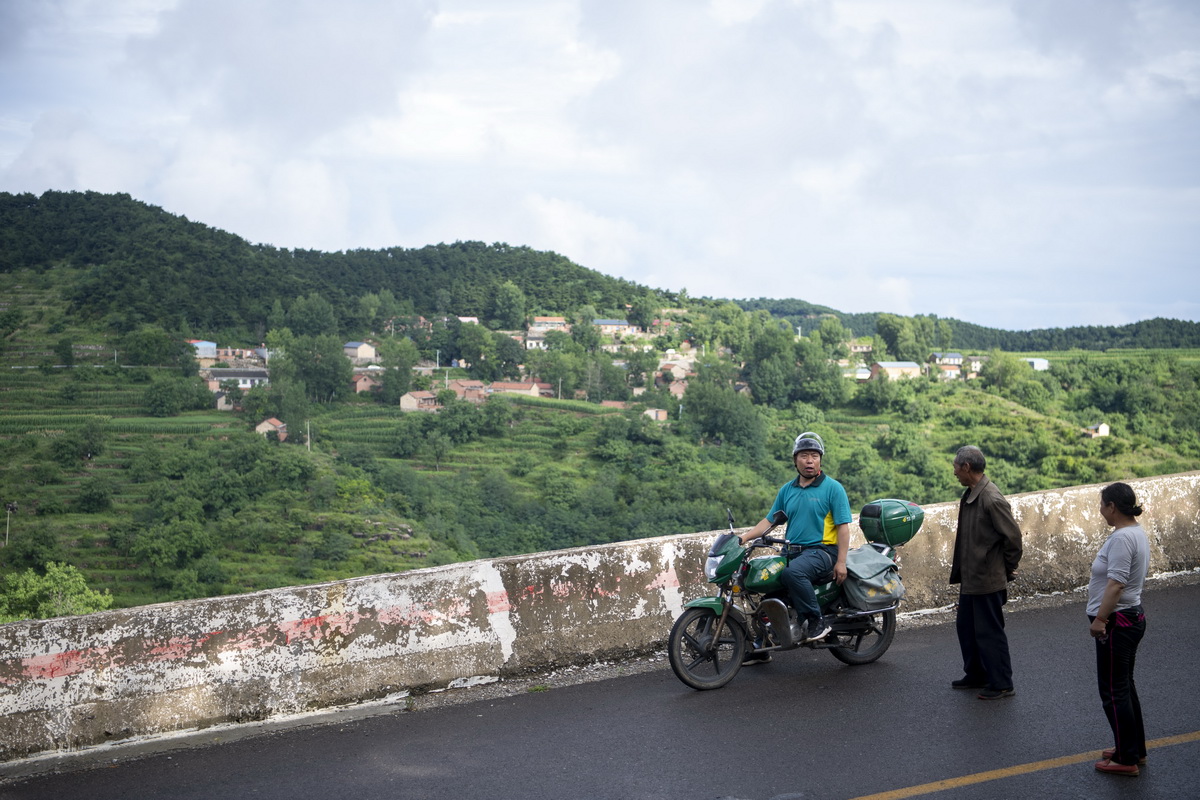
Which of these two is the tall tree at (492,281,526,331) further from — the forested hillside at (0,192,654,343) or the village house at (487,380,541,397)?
the village house at (487,380,541,397)

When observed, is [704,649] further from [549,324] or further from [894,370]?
[549,324]

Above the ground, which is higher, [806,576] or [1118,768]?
[806,576]

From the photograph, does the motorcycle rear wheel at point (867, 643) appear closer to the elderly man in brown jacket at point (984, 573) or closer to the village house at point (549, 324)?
the elderly man in brown jacket at point (984, 573)

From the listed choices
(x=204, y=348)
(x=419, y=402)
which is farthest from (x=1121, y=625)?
(x=204, y=348)

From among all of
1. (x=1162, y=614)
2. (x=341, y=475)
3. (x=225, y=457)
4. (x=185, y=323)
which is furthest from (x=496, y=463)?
(x=1162, y=614)

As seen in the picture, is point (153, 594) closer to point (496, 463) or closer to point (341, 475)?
point (341, 475)

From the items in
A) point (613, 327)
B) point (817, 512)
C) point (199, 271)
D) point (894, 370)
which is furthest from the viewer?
point (613, 327)

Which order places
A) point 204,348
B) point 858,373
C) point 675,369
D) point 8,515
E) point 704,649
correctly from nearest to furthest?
point 704,649 < point 8,515 < point 204,348 < point 858,373 < point 675,369

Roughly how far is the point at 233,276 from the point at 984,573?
462ft

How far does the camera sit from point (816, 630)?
17.4ft

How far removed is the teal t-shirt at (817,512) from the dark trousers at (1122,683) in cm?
151

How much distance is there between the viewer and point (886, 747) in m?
4.20

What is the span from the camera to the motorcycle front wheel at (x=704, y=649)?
4.98 meters

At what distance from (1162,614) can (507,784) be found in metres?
4.91
